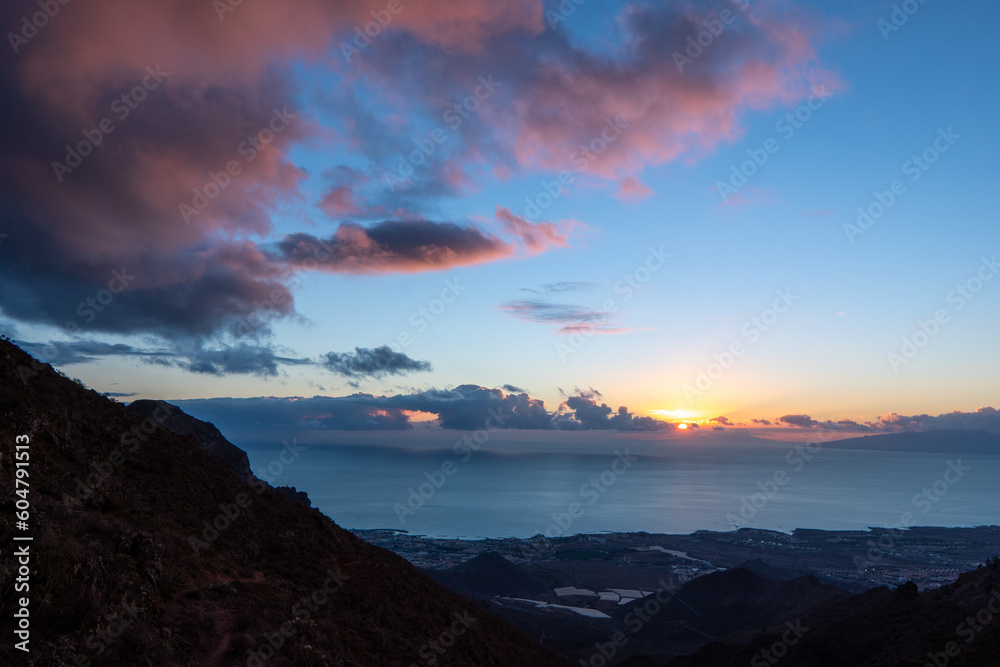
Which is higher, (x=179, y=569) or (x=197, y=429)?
(x=197, y=429)

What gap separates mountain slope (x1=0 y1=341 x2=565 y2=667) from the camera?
32.0ft

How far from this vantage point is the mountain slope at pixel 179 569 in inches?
384

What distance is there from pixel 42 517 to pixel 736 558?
321 feet

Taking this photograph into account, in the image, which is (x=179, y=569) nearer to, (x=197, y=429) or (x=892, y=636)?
(x=197, y=429)

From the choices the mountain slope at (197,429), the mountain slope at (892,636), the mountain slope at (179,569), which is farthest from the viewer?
the mountain slope at (197,429)

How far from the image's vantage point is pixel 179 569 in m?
12.6

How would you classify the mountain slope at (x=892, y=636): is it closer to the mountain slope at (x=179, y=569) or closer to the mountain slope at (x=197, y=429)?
the mountain slope at (x=179, y=569)

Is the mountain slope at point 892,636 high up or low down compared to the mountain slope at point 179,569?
down

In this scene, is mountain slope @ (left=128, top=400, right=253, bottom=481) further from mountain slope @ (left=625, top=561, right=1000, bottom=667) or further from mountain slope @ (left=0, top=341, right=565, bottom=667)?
mountain slope @ (left=625, top=561, right=1000, bottom=667)

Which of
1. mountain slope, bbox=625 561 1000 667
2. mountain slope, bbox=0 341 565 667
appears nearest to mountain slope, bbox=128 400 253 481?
mountain slope, bbox=0 341 565 667

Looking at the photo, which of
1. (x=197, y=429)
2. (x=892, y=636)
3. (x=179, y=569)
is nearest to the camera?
(x=179, y=569)

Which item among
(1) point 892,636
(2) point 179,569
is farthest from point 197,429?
(1) point 892,636

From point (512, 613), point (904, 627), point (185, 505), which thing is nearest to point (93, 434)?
point (185, 505)

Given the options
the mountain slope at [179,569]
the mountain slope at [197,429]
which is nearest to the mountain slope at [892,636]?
the mountain slope at [179,569]
